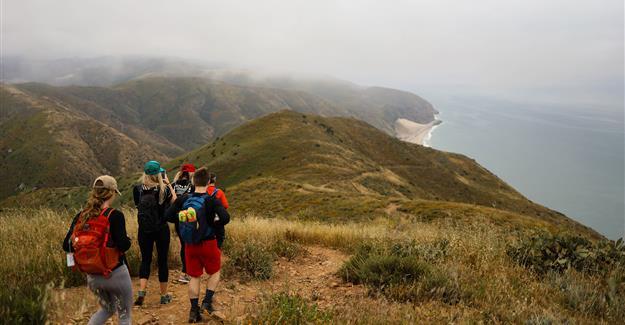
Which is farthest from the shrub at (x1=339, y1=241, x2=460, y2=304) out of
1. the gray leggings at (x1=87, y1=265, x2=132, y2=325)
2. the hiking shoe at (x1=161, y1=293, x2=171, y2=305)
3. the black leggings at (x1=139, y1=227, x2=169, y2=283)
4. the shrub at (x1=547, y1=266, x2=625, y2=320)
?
the gray leggings at (x1=87, y1=265, x2=132, y2=325)

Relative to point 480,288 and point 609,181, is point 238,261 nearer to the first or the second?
point 480,288

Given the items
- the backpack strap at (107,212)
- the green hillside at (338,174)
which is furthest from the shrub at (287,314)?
the green hillside at (338,174)

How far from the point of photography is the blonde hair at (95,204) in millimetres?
3604

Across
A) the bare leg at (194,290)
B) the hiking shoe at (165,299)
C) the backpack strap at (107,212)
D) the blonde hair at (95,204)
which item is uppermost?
the blonde hair at (95,204)

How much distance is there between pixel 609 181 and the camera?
549 feet

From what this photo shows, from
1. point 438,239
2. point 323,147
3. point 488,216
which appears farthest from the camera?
point 323,147

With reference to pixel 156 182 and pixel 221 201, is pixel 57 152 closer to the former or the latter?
pixel 156 182

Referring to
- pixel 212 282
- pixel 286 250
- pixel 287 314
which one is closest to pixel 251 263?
pixel 286 250

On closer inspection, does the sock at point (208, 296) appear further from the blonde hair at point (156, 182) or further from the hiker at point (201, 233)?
the blonde hair at point (156, 182)

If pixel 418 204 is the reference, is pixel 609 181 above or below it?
below

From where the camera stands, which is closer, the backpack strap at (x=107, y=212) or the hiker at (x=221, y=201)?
the backpack strap at (x=107, y=212)

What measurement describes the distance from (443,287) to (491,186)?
72221mm

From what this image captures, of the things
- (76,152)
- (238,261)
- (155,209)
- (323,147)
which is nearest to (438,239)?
(238,261)

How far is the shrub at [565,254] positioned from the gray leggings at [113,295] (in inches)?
227
